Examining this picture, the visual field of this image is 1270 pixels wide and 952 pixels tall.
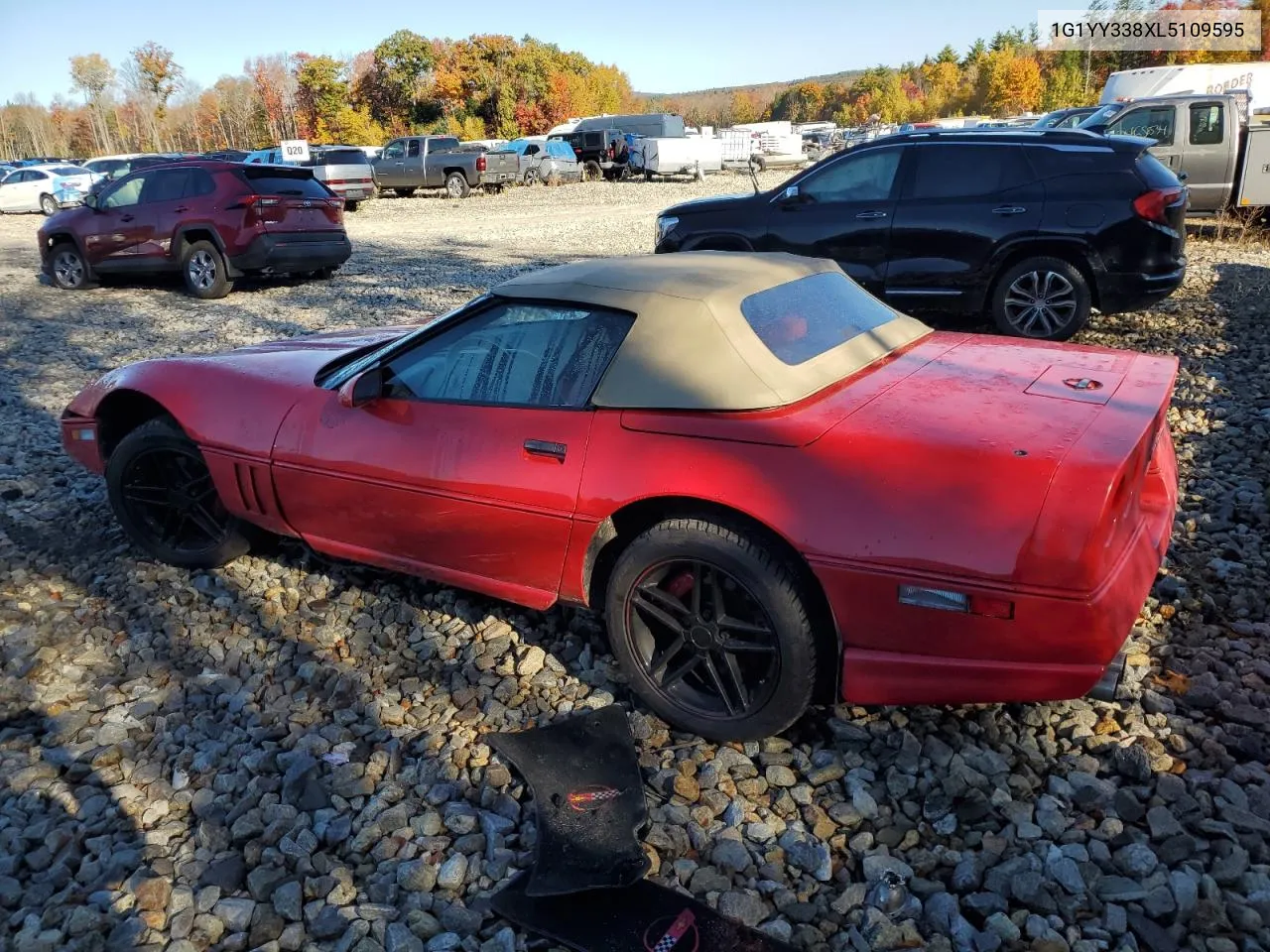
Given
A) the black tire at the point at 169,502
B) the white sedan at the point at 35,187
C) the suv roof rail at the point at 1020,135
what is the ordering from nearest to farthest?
the black tire at the point at 169,502, the suv roof rail at the point at 1020,135, the white sedan at the point at 35,187

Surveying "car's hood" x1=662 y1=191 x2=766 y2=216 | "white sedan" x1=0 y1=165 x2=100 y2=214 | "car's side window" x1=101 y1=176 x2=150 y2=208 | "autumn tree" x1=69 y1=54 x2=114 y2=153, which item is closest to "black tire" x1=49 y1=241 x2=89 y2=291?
"car's side window" x1=101 y1=176 x2=150 y2=208

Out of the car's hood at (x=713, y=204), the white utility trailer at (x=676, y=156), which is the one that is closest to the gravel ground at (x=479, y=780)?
the car's hood at (x=713, y=204)

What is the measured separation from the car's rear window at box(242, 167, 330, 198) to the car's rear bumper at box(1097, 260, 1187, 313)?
892cm

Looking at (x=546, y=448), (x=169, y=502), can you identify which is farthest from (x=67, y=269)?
(x=546, y=448)

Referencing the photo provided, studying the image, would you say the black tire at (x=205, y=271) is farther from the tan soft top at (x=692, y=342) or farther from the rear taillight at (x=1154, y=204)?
the rear taillight at (x=1154, y=204)

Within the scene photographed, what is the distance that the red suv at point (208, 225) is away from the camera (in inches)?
429

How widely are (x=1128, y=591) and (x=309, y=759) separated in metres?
2.45

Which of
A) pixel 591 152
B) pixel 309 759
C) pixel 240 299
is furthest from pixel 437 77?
pixel 309 759

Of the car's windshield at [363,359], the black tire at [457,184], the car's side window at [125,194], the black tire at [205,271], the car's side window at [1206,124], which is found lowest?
the car's windshield at [363,359]

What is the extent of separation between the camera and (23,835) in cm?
266

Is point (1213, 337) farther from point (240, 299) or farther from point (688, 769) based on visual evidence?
point (240, 299)

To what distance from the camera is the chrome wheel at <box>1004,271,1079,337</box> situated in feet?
23.3

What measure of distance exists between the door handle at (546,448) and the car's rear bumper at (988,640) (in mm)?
922

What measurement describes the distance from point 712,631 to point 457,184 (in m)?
27.2
